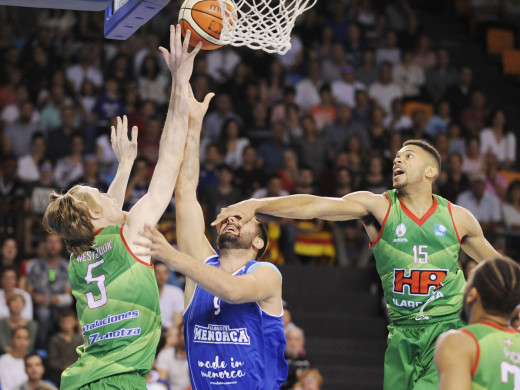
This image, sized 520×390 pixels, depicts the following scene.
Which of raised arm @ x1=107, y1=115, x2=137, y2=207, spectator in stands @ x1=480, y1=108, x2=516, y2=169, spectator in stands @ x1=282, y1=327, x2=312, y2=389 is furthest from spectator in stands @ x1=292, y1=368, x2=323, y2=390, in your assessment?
spectator in stands @ x1=480, y1=108, x2=516, y2=169

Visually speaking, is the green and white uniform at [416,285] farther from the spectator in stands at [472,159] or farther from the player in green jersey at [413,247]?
the spectator in stands at [472,159]

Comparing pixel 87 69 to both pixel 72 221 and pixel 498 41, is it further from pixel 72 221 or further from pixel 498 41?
pixel 72 221

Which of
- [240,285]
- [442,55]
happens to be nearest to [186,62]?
[240,285]

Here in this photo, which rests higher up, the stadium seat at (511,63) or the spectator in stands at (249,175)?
the stadium seat at (511,63)

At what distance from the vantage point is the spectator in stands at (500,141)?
13.6 metres

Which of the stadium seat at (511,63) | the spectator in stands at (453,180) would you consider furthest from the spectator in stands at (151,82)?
the stadium seat at (511,63)

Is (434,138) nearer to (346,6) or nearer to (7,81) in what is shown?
(346,6)

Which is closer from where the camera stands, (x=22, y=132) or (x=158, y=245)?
(x=158, y=245)

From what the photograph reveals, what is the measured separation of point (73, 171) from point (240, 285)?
23.1ft

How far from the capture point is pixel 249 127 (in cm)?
1295

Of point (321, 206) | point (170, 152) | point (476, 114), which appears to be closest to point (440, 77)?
point (476, 114)

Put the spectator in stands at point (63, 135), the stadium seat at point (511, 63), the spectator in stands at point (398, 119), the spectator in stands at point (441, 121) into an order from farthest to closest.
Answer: the stadium seat at point (511, 63)
the spectator in stands at point (441, 121)
the spectator in stands at point (398, 119)
the spectator in stands at point (63, 135)

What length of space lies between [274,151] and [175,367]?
4239mm

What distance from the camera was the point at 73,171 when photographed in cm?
1116
